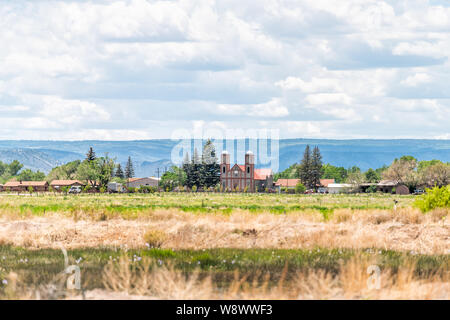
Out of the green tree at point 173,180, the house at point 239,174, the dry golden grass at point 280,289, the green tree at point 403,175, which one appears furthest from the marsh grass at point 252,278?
the house at point 239,174

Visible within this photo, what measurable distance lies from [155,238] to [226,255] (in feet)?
14.5

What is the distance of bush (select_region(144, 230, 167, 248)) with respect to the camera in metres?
25.0

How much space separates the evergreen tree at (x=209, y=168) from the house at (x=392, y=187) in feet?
125

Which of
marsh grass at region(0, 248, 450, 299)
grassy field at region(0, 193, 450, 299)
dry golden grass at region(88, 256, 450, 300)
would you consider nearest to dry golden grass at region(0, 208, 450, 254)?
grassy field at region(0, 193, 450, 299)

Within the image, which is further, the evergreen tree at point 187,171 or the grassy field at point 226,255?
the evergreen tree at point 187,171

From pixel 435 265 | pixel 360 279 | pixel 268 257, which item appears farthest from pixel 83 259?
pixel 435 265

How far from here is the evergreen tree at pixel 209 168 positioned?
516 feet

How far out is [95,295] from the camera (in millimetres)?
14562

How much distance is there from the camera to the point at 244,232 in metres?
28.3

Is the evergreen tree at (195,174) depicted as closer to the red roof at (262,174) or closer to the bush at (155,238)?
the red roof at (262,174)

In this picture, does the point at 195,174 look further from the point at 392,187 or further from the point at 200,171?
the point at 392,187

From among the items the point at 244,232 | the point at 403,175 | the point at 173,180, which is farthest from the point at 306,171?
the point at 244,232

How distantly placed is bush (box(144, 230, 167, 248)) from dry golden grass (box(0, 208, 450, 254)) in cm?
10
